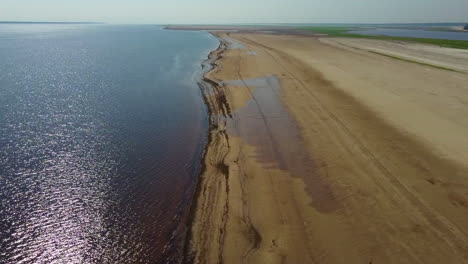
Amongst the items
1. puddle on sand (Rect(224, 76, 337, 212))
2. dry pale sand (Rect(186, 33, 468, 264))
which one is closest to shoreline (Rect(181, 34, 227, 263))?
dry pale sand (Rect(186, 33, 468, 264))

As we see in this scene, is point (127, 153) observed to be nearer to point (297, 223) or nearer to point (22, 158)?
point (22, 158)

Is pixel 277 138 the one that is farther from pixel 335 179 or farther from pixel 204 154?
pixel 335 179

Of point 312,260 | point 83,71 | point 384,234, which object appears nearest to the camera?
point 312,260

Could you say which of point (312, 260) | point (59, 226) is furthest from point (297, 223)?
point (59, 226)

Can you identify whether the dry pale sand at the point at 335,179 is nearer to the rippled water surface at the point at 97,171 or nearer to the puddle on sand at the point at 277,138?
the puddle on sand at the point at 277,138

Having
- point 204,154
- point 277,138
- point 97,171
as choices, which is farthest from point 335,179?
point 97,171

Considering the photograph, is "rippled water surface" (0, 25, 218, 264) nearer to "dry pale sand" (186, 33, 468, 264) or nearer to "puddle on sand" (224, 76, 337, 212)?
"dry pale sand" (186, 33, 468, 264)

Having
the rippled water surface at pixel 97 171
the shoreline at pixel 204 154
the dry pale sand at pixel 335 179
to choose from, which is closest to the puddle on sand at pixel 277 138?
the dry pale sand at pixel 335 179
